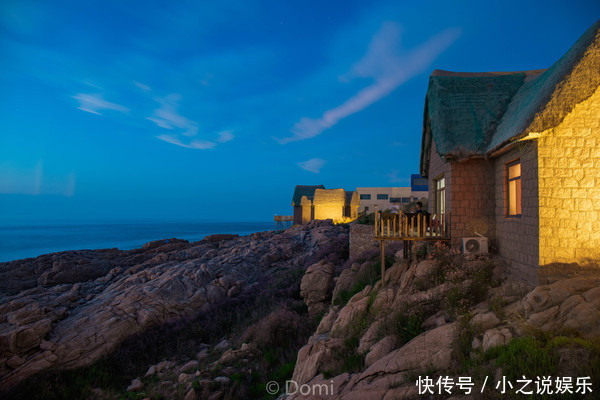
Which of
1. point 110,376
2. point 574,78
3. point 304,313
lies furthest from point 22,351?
point 574,78

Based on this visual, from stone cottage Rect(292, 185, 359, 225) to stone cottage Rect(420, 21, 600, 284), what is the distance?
3116 cm

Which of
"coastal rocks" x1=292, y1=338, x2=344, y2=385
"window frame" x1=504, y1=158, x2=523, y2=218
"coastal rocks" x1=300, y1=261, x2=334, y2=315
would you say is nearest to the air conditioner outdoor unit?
"window frame" x1=504, y1=158, x2=523, y2=218

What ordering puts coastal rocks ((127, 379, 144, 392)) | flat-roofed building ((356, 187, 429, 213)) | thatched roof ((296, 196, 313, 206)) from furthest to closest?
1. flat-roofed building ((356, 187, 429, 213))
2. thatched roof ((296, 196, 313, 206))
3. coastal rocks ((127, 379, 144, 392))

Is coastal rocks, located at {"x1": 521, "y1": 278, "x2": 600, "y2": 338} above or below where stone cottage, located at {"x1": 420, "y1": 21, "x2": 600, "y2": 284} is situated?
below

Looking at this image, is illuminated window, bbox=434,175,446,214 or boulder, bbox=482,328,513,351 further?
illuminated window, bbox=434,175,446,214

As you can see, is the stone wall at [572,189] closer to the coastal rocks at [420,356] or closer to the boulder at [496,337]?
the boulder at [496,337]

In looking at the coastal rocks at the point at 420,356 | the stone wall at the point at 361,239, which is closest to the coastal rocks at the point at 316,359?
the coastal rocks at the point at 420,356

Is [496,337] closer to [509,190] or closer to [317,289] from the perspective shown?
[509,190]

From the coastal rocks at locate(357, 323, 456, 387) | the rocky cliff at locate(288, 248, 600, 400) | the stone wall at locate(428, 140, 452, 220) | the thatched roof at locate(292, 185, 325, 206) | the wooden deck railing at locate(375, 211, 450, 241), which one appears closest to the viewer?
the rocky cliff at locate(288, 248, 600, 400)

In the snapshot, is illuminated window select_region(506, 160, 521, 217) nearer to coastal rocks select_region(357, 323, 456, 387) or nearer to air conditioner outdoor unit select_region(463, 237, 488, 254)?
air conditioner outdoor unit select_region(463, 237, 488, 254)

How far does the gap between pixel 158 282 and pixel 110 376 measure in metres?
6.86

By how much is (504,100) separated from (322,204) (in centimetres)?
3311

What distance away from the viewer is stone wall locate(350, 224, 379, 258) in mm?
18953

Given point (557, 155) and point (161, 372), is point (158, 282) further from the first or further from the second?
point (557, 155)
